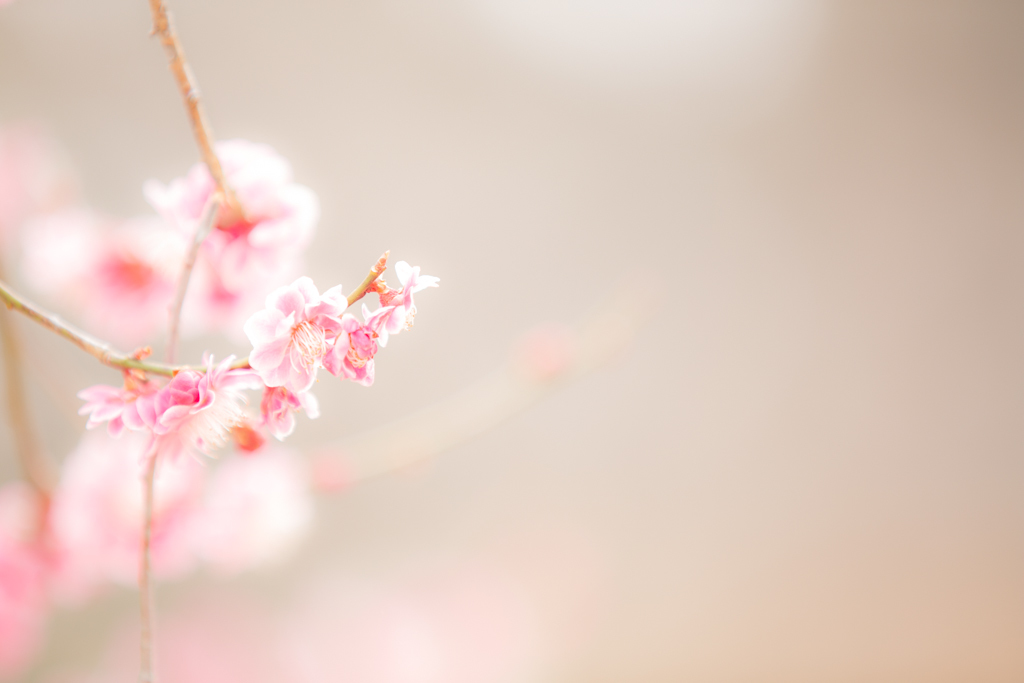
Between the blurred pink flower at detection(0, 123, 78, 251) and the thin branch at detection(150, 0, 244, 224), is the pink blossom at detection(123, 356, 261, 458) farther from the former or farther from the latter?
the blurred pink flower at detection(0, 123, 78, 251)

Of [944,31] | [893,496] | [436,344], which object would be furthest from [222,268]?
[944,31]

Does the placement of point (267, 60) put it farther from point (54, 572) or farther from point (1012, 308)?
point (1012, 308)

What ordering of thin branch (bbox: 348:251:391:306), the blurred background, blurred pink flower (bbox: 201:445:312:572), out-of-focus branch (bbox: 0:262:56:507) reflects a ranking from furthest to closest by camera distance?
the blurred background, blurred pink flower (bbox: 201:445:312:572), out-of-focus branch (bbox: 0:262:56:507), thin branch (bbox: 348:251:391:306)

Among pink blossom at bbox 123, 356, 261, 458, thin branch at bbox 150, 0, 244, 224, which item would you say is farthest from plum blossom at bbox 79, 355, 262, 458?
thin branch at bbox 150, 0, 244, 224

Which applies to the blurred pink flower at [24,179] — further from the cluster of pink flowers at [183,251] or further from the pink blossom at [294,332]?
the pink blossom at [294,332]

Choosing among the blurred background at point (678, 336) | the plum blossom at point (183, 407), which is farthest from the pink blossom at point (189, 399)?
the blurred background at point (678, 336)

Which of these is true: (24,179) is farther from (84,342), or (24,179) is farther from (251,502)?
(84,342)

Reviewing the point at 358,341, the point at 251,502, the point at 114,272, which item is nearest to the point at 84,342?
the point at 358,341
